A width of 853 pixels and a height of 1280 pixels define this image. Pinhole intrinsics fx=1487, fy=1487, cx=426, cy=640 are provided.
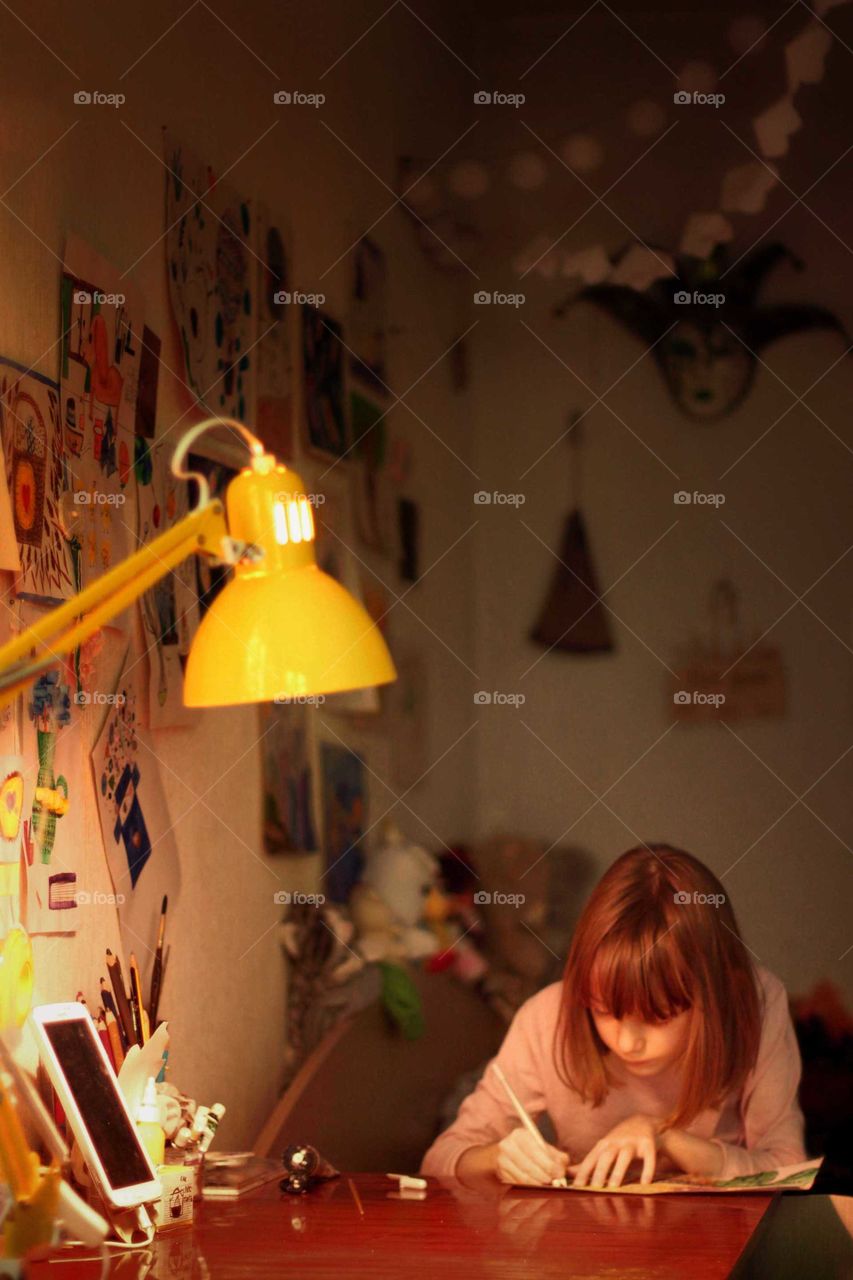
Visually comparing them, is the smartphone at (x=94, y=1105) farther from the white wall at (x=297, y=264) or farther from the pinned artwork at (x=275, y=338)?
the pinned artwork at (x=275, y=338)

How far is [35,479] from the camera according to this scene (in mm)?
1714

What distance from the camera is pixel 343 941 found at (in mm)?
2676

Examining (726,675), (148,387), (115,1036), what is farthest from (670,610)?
(115,1036)

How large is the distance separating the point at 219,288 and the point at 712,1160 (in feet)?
4.89

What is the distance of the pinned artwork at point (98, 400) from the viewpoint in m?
1.82

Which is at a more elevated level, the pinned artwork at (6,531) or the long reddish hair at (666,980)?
the pinned artwork at (6,531)

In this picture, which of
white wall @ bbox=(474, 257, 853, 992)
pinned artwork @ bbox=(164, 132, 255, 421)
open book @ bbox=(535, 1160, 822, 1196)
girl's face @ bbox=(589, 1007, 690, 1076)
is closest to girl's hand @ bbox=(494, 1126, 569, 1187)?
open book @ bbox=(535, 1160, 822, 1196)

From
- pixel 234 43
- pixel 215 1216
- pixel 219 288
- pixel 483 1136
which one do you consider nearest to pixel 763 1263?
pixel 483 1136

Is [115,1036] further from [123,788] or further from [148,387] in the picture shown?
[148,387]

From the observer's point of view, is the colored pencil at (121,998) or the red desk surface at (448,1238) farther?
the colored pencil at (121,998)

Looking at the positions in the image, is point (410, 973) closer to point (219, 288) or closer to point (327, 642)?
point (219, 288)

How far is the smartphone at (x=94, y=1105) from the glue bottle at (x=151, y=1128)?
0.06 meters

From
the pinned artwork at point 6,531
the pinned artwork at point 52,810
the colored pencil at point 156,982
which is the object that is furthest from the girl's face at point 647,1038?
the pinned artwork at point 6,531

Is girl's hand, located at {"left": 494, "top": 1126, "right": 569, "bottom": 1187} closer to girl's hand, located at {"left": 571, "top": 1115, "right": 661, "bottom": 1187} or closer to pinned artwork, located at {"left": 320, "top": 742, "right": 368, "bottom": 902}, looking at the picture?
girl's hand, located at {"left": 571, "top": 1115, "right": 661, "bottom": 1187}
